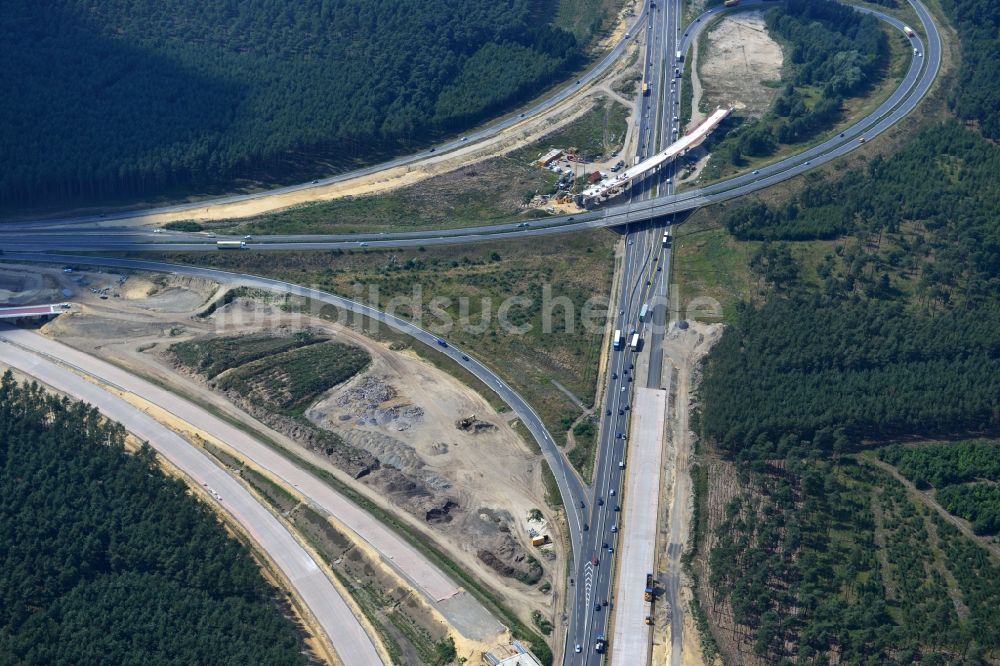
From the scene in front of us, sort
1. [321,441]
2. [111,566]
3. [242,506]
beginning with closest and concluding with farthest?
[111,566] < [242,506] < [321,441]

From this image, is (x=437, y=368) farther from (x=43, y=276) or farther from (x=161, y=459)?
(x=43, y=276)

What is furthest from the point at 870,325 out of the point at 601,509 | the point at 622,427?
the point at 601,509

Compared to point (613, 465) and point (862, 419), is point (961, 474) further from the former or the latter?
point (613, 465)

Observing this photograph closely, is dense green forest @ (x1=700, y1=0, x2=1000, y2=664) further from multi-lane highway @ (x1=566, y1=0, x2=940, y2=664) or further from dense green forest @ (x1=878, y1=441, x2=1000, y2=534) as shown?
multi-lane highway @ (x1=566, y1=0, x2=940, y2=664)

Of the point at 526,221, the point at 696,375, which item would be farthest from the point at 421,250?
the point at 696,375

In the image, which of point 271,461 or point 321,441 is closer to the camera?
point 271,461

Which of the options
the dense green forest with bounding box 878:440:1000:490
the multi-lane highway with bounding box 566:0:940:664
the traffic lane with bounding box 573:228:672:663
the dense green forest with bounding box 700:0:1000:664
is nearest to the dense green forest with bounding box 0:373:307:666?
the traffic lane with bounding box 573:228:672:663

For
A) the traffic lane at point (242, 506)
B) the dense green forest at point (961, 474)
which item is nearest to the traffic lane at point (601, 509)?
the traffic lane at point (242, 506)
